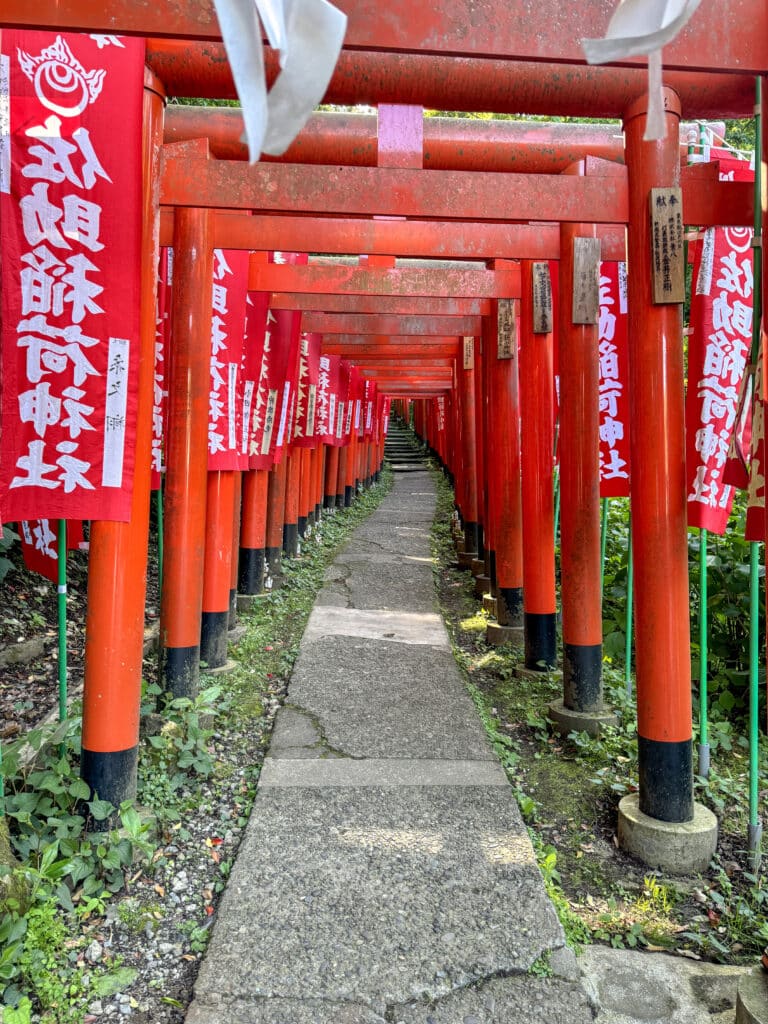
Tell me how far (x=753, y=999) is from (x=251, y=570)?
6.51 m

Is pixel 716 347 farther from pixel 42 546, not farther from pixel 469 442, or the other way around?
pixel 469 442

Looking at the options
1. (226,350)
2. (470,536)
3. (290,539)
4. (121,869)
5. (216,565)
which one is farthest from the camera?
(470,536)

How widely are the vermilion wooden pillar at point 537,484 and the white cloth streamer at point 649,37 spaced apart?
466 cm

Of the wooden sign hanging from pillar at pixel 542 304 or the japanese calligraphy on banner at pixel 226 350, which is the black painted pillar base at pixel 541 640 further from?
the japanese calligraphy on banner at pixel 226 350

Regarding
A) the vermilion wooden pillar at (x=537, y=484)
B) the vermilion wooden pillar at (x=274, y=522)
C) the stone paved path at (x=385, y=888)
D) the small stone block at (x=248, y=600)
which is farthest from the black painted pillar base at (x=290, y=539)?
the stone paved path at (x=385, y=888)

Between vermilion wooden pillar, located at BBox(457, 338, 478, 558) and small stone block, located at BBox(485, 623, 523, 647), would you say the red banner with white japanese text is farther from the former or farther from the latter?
small stone block, located at BBox(485, 623, 523, 647)

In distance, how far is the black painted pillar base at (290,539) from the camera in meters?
11.0

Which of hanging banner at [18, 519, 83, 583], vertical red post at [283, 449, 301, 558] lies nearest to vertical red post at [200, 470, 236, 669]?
hanging banner at [18, 519, 83, 583]

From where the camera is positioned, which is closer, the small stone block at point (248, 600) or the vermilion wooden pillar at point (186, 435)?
the vermilion wooden pillar at point (186, 435)

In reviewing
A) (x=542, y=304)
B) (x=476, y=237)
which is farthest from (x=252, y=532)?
(x=476, y=237)

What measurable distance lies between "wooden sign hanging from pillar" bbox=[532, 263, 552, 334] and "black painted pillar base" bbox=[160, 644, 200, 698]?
362 cm

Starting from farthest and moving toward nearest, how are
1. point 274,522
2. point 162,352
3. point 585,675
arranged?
point 274,522, point 162,352, point 585,675

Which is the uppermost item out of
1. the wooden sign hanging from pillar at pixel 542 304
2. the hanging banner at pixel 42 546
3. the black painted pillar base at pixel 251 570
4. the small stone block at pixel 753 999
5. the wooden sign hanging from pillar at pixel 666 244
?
the wooden sign hanging from pillar at pixel 542 304

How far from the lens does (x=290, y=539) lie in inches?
434
